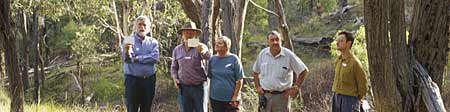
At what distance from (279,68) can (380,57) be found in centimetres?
177

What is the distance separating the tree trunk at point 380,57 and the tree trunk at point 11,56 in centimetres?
257

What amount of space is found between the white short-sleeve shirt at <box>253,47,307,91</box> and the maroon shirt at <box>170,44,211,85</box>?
49 cm

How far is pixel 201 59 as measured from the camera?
471cm

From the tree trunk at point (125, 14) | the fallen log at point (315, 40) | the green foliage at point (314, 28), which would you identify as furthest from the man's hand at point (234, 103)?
the green foliage at point (314, 28)

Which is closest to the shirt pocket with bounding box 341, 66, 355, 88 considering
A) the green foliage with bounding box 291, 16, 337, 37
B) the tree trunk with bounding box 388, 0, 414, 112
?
the tree trunk with bounding box 388, 0, 414, 112

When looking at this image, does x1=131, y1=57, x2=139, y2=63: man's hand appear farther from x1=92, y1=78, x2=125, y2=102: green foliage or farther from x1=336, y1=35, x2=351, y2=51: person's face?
x1=92, y1=78, x2=125, y2=102: green foliage

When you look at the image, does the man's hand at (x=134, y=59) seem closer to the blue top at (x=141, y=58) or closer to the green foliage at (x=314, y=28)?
the blue top at (x=141, y=58)

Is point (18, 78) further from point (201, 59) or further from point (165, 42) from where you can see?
point (165, 42)

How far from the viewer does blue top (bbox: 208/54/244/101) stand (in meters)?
4.55

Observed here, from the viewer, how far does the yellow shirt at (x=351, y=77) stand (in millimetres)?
4387

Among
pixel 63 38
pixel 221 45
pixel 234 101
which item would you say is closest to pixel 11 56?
pixel 221 45

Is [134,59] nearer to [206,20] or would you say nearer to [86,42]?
[206,20]

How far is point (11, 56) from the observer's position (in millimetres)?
4148

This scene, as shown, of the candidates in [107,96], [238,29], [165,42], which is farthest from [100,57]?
[238,29]
